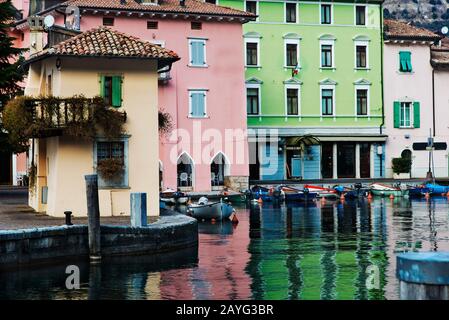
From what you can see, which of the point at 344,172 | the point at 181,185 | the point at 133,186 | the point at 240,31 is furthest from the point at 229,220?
the point at 344,172

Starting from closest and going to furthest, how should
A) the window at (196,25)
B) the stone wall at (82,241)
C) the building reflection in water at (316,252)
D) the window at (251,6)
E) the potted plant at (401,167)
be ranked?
1. the building reflection in water at (316,252)
2. the stone wall at (82,241)
3. the window at (196,25)
4. the window at (251,6)
5. the potted plant at (401,167)

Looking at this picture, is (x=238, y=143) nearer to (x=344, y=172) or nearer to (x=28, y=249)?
(x=344, y=172)

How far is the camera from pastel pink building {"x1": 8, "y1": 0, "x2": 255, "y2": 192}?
194 feet

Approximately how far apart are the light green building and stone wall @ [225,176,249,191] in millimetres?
4436

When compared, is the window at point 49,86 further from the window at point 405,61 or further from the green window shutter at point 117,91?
the window at point 405,61

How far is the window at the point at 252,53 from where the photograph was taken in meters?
65.7

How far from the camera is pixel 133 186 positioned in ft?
111

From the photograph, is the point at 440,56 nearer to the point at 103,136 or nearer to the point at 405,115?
the point at 405,115

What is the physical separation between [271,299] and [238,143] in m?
41.4

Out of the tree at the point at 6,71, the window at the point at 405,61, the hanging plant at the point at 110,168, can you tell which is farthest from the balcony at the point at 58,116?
the window at the point at 405,61

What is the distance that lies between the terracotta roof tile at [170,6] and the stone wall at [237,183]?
10.8 meters

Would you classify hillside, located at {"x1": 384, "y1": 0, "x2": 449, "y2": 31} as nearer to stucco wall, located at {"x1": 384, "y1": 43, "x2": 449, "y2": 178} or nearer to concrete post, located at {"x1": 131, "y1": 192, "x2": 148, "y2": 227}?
stucco wall, located at {"x1": 384, "y1": 43, "x2": 449, "y2": 178}

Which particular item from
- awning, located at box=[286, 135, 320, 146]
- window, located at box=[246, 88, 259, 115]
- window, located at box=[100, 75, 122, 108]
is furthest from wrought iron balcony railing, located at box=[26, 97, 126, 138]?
awning, located at box=[286, 135, 320, 146]

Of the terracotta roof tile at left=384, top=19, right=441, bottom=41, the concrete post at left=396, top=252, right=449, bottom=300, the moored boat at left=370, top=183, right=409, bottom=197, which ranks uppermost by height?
the terracotta roof tile at left=384, top=19, right=441, bottom=41
